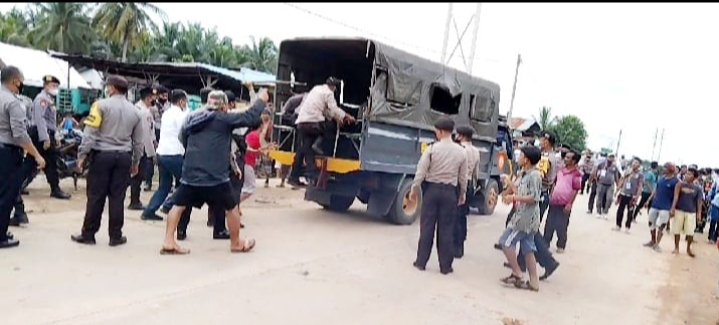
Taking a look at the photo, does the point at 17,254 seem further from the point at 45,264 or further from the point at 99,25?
the point at 99,25

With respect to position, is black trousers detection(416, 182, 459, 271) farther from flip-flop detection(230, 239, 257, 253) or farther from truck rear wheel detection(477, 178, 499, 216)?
truck rear wheel detection(477, 178, 499, 216)

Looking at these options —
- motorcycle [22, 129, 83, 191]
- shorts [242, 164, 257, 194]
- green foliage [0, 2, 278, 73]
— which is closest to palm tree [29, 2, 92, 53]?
green foliage [0, 2, 278, 73]

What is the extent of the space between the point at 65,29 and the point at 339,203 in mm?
31250

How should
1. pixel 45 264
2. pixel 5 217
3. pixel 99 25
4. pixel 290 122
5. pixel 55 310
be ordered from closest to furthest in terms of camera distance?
pixel 55 310 → pixel 45 264 → pixel 5 217 → pixel 290 122 → pixel 99 25

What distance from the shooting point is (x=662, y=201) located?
974cm

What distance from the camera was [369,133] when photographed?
26.7 feet

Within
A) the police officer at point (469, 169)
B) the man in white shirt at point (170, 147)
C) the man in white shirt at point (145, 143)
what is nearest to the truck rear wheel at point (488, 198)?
the police officer at point (469, 169)

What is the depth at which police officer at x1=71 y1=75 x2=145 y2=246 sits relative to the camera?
5.45 m

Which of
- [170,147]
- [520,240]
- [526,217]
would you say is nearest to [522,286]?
[520,240]

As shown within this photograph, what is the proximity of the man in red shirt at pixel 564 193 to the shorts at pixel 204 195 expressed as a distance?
14.9 feet

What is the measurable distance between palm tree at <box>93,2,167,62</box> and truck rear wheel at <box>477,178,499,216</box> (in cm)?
2658

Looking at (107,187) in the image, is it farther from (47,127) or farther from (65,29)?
(65,29)

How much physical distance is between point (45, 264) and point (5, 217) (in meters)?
0.75

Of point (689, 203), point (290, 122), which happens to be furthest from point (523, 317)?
point (689, 203)
